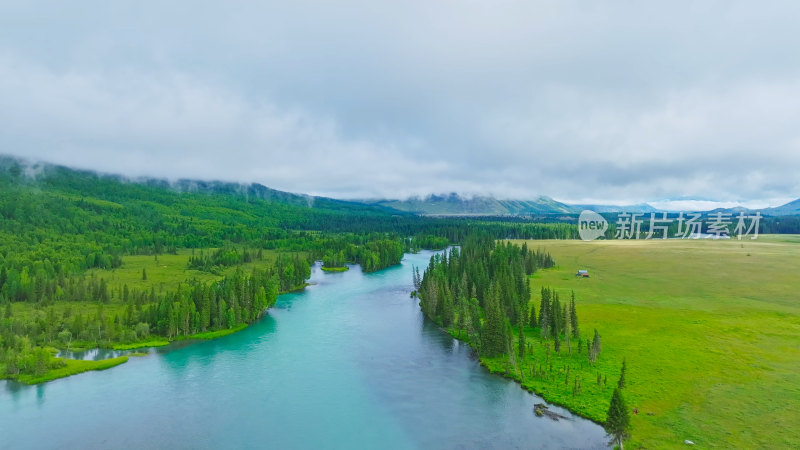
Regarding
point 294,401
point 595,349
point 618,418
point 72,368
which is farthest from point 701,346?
point 72,368

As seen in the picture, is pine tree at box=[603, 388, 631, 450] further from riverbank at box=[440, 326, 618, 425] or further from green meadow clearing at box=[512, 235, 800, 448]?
riverbank at box=[440, 326, 618, 425]

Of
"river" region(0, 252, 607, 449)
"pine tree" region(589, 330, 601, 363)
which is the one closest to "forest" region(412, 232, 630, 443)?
"pine tree" region(589, 330, 601, 363)

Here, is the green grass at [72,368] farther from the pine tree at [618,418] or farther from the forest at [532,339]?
the pine tree at [618,418]

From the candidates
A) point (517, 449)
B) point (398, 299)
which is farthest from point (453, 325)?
point (517, 449)

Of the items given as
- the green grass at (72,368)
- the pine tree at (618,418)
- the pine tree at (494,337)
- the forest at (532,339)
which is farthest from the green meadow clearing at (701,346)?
the green grass at (72,368)

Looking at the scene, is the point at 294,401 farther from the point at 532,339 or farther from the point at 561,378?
the point at 532,339

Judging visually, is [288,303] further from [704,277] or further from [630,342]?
[704,277]
